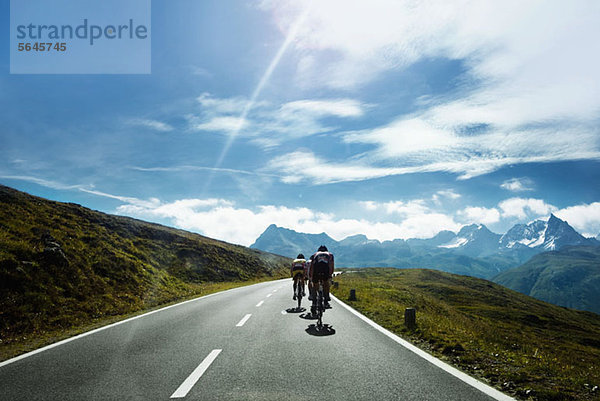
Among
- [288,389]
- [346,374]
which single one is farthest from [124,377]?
[346,374]

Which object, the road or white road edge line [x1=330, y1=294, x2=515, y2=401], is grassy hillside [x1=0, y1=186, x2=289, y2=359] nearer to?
the road

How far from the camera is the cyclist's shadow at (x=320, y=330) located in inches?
369

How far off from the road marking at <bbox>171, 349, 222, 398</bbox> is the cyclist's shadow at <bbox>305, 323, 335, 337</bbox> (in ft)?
10.6

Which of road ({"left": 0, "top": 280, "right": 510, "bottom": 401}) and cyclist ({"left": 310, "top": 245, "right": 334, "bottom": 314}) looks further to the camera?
cyclist ({"left": 310, "top": 245, "right": 334, "bottom": 314})

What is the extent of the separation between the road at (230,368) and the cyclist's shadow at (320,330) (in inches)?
2.5

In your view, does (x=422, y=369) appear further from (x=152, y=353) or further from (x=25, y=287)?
(x=25, y=287)

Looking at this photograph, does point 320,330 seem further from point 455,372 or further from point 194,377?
point 194,377

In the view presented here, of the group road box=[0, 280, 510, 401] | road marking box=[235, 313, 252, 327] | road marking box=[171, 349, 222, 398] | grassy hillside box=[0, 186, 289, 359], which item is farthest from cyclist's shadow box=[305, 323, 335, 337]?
grassy hillside box=[0, 186, 289, 359]

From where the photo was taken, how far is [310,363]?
653 cm

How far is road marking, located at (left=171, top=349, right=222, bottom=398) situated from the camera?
4930mm

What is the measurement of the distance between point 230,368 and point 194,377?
750 millimetres

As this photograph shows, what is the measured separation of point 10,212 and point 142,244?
2055 cm

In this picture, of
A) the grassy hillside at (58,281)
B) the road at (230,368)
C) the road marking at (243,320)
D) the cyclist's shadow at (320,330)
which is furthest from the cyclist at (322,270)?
the grassy hillside at (58,281)

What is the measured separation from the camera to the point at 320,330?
9.93m
